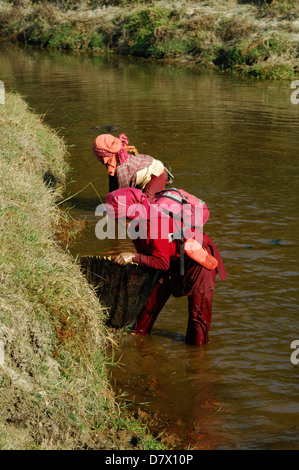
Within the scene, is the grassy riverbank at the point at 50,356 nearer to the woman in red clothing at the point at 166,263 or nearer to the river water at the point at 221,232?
the river water at the point at 221,232

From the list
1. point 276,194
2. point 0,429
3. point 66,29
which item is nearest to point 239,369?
point 0,429

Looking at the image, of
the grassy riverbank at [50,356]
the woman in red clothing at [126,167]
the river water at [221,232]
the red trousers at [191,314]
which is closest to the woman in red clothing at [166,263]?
the red trousers at [191,314]

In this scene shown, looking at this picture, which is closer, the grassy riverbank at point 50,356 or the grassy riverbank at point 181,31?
the grassy riverbank at point 50,356

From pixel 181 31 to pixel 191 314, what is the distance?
20.1 m

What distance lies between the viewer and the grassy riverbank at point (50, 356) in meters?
3.41

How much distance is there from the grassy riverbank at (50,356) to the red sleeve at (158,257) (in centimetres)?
50

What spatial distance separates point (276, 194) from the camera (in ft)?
27.7

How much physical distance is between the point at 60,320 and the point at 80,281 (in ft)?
1.83

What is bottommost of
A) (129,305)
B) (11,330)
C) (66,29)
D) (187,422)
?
(187,422)

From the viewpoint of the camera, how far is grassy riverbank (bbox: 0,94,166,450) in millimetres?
3406

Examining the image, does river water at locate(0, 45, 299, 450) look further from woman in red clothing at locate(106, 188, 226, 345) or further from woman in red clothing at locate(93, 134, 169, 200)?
woman in red clothing at locate(93, 134, 169, 200)

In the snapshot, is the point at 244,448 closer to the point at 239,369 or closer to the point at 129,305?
the point at 239,369

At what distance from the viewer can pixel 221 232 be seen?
23.9ft
